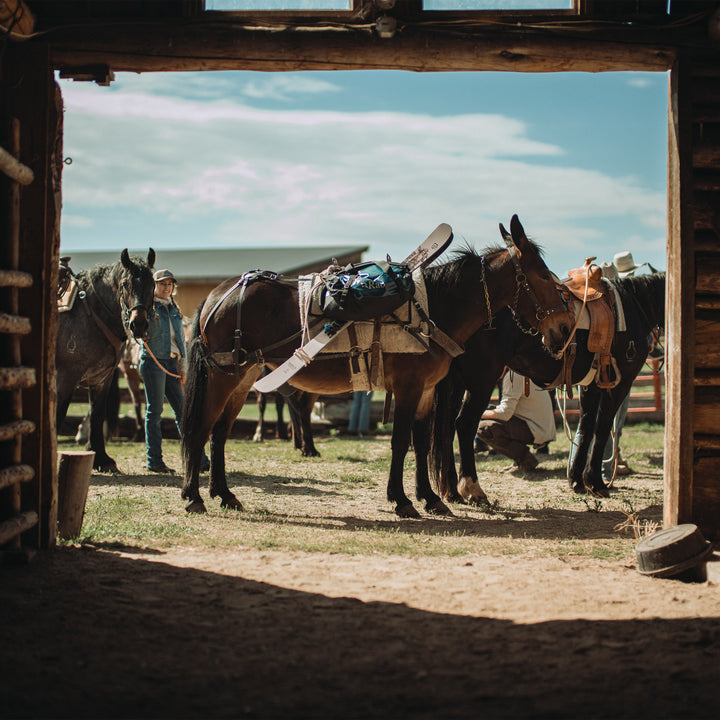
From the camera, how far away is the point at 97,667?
10.3ft

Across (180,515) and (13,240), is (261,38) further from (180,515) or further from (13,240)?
(180,515)

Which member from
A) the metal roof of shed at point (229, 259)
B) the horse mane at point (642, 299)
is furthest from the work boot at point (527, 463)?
the metal roof of shed at point (229, 259)

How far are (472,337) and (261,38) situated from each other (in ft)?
11.9

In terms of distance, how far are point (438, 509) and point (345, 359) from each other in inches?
62.8

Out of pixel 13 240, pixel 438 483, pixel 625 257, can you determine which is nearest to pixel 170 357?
pixel 438 483

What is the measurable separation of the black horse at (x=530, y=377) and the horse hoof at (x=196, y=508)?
229 cm

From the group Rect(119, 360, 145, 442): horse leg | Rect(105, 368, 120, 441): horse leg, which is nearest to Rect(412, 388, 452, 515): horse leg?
Rect(105, 368, 120, 441): horse leg

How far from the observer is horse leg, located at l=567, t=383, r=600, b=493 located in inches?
327

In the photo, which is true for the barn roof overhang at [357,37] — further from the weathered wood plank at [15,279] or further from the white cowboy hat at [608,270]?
the white cowboy hat at [608,270]

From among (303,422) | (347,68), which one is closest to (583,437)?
(303,422)

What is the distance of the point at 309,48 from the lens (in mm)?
4988

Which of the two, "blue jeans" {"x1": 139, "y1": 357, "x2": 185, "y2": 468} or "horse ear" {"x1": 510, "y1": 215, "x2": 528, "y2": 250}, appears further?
"blue jeans" {"x1": 139, "y1": 357, "x2": 185, "y2": 468}

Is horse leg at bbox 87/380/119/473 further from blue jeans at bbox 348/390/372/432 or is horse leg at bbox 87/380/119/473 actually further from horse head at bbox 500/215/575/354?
blue jeans at bbox 348/390/372/432

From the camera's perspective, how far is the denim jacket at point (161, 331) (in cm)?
962
